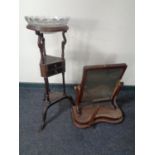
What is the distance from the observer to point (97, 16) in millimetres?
2006

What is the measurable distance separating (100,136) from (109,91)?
16.0 inches

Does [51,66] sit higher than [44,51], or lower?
lower

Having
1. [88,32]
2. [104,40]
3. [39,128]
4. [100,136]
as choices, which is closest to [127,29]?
[104,40]
